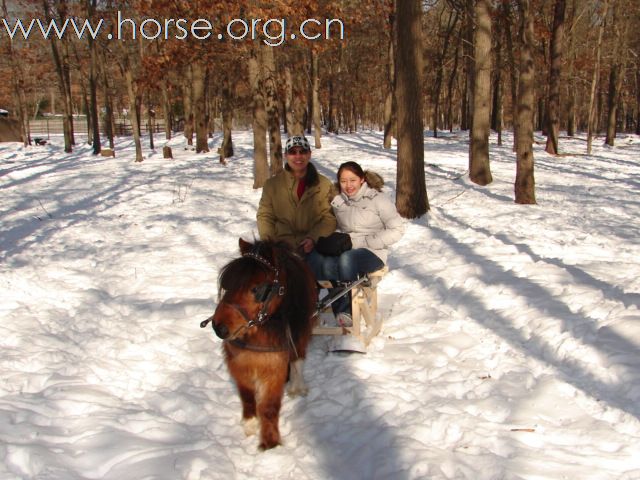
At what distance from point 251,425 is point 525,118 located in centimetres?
965

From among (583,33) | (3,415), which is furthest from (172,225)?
(583,33)

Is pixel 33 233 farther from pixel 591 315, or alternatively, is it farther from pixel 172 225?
pixel 591 315

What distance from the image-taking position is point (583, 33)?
111 ft

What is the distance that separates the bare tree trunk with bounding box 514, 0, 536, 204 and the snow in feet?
4.48

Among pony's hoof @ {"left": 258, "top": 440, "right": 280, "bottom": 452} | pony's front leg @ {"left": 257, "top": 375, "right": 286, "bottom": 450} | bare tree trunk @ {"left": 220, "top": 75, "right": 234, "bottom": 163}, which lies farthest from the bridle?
bare tree trunk @ {"left": 220, "top": 75, "right": 234, "bottom": 163}

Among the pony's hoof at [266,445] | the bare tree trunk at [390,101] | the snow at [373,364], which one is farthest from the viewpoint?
the bare tree trunk at [390,101]

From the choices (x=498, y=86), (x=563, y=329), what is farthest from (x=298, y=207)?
(x=498, y=86)

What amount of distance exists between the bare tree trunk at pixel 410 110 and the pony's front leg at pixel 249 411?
6.96 meters

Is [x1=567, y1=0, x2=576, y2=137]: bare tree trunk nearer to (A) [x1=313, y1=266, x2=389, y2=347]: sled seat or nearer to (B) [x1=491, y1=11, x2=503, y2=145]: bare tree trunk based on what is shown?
(B) [x1=491, y1=11, x2=503, y2=145]: bare tree trunk

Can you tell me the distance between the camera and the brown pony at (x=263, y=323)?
303 centimetres

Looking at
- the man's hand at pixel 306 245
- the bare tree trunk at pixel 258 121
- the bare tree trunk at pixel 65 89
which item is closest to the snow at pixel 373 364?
the man's hand at pixel 306 245

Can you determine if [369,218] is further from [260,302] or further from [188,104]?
[188,104]

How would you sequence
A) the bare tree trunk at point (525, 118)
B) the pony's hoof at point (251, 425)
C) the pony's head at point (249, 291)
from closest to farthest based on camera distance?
1. the pony's head at point (249, 291)
2. the pony's hoof at point (251, 425)
3. the bare tree trunk at point (525, 118)

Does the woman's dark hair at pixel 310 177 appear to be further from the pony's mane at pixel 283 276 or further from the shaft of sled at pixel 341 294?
the pony's mane at pixel 283 276
